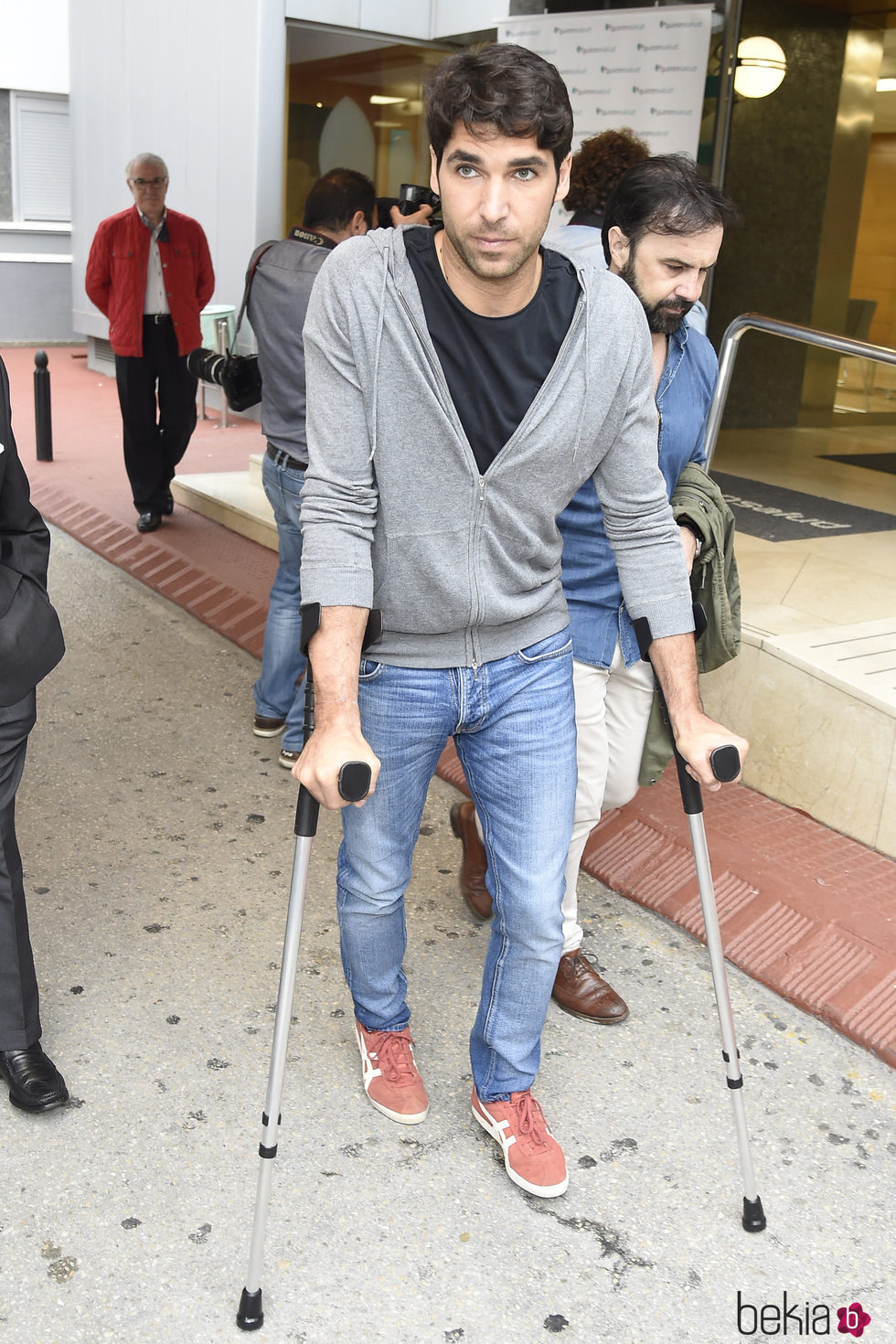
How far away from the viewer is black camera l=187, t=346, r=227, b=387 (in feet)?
16.6

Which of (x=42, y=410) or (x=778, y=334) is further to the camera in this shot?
(x=42, y=410)

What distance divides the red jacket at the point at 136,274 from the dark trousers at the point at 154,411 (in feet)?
0.30

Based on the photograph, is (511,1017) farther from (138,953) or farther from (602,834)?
(602,834)

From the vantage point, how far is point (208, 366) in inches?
203

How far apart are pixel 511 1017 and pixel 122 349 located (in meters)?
6.07

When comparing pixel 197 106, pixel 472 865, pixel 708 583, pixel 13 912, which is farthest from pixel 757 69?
pixel 13 912

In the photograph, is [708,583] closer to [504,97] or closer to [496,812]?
[496,812]

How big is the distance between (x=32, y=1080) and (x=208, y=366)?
3.16 meters

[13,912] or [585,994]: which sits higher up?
[13,912]

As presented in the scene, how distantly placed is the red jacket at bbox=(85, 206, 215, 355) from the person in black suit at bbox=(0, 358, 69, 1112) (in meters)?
5.26

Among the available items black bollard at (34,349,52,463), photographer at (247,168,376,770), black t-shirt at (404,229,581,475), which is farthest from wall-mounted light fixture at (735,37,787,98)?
black t-shirt at (404,229,581,475)

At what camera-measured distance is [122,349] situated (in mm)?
7723

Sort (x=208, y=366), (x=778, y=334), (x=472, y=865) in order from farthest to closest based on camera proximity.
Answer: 1. (x=208, y=366)
2. (x=778, y=334)
3. (x=472, y=865)

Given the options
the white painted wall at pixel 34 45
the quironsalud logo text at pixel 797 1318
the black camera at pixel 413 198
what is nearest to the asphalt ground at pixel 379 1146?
the quironsalud logo text at pixel 797 1318
